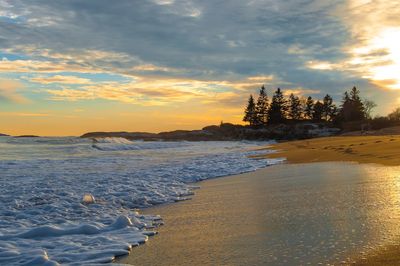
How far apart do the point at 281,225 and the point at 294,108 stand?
8894 cm

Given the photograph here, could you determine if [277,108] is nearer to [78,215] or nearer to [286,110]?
[286,110]

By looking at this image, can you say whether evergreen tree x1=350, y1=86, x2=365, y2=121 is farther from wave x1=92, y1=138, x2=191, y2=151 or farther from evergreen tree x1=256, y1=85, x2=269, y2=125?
wave x1=92, y1=138, x2=191, y2=151

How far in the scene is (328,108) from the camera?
91.4 metres

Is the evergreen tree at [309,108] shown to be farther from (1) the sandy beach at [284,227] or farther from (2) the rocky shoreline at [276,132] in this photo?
(1) the sandy beach at [284,227]

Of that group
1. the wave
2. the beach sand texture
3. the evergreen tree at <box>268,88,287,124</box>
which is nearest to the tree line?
the evergreen tree at <box>268,88,287,124</box>

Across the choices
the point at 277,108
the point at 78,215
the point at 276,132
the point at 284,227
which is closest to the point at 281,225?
the point at 284,227

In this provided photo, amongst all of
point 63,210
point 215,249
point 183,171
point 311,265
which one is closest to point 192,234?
point 215,249

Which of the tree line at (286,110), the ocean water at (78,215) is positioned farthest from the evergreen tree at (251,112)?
the ocean water at (78,215)

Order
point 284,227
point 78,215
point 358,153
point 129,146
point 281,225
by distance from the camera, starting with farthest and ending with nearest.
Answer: point 129,146 < point 358,153 < point 78,215 < point 281,225 < point 284,227

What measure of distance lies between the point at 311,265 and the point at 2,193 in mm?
8272

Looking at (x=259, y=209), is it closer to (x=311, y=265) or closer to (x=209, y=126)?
(x=311, y=265)

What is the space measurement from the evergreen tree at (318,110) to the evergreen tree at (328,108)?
63 cm

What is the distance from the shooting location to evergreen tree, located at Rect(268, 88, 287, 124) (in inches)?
3504

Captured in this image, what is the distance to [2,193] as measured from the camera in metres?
9.70
